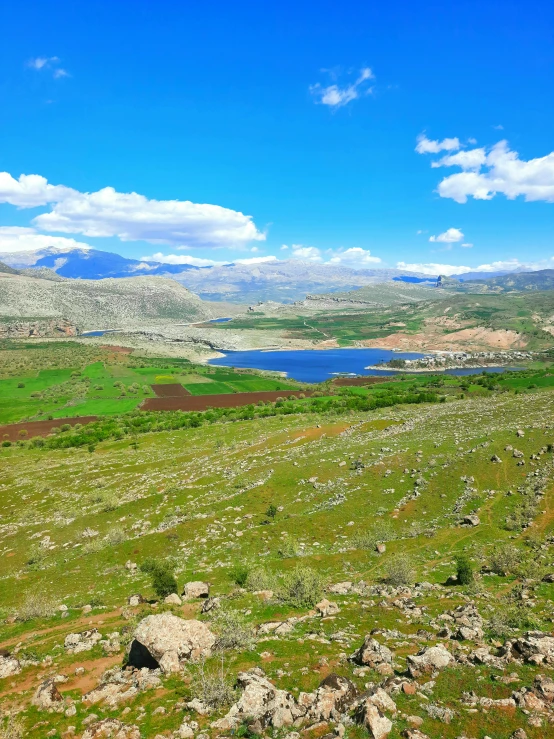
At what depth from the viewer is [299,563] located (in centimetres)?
2980

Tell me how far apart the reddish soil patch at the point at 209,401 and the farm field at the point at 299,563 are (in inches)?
1893

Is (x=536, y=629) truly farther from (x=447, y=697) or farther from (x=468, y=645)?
(x=447, y=697)

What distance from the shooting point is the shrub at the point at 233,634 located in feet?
62.1

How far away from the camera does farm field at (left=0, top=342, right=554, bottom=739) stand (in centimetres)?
1535

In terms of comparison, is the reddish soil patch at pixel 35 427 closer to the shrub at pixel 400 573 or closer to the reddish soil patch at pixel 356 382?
the shrub at pixel 400 573

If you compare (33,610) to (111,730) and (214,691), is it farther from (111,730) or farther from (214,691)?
(214,691)

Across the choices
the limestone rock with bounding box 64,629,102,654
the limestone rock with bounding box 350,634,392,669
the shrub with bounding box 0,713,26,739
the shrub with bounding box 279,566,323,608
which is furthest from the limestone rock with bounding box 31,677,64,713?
the shrub with bounding box 279,566,323,608

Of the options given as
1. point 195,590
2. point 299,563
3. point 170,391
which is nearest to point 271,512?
point 299,563

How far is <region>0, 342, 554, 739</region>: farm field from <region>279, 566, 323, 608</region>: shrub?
0.11 metres

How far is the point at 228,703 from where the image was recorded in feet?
48.7

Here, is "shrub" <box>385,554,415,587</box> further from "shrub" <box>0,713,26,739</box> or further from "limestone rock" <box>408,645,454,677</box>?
"shrub" <box>0,713,26,739</box>

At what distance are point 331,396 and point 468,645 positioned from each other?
11412cm

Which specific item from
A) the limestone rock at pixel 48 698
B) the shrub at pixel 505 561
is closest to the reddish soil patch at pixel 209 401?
the shrub at pixel 505 561

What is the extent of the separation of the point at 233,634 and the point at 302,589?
22.0 ft
